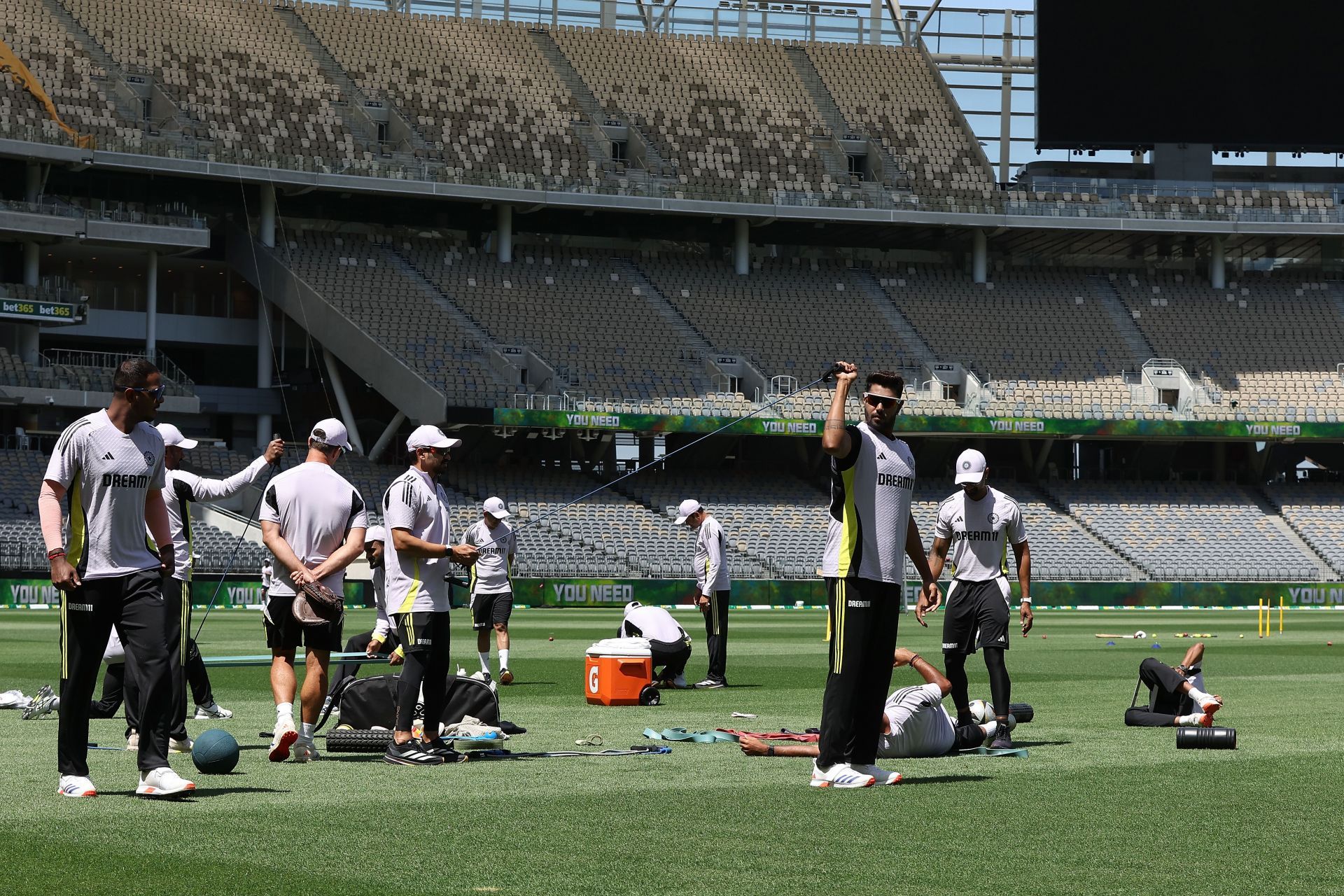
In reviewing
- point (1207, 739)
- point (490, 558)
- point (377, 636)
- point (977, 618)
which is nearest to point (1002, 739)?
point (977, 618)

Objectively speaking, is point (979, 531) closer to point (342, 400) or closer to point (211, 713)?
point (211, 713)

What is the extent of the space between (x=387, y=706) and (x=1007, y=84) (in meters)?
64.2

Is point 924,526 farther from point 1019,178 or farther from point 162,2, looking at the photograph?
point 162,2

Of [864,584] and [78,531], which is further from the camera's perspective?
[864,584]

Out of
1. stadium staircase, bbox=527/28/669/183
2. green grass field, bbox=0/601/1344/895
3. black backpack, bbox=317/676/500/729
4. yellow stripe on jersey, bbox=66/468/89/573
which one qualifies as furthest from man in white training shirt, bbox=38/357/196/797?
stadium staircase, bbox=527/28/669/183

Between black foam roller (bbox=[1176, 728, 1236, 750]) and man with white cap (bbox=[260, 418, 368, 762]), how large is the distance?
20.4 ft

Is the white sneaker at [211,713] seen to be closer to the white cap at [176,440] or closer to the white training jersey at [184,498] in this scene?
the white training jersey at [184,498]

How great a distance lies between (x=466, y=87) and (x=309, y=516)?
5621cm

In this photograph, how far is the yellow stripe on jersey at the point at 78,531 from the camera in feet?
30.6

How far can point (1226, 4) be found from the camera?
6266 centimetres

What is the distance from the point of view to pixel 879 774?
33.9 feet

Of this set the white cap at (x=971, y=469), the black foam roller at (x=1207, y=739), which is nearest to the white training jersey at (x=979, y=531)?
the white cap at (x=971, y=469)

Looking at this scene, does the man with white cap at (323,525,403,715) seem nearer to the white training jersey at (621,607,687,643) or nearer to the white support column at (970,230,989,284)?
the white training jersey at (621,607,687,643)

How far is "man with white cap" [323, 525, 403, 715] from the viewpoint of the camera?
13.9 metres
